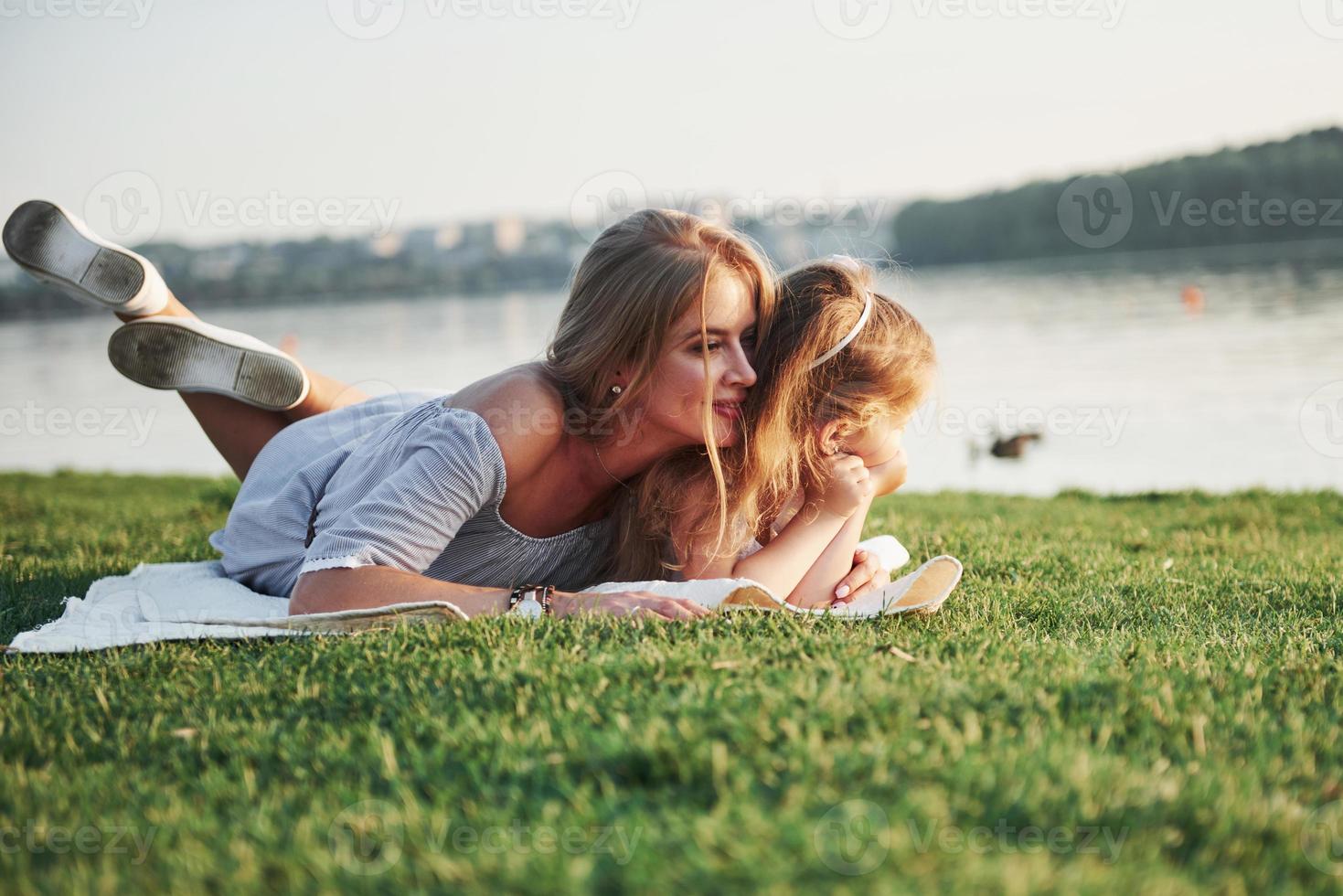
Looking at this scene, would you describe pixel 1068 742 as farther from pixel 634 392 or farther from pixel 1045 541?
pixel 1045 541

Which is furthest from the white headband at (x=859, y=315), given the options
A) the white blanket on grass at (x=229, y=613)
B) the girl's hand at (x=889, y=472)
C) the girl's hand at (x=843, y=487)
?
the white blanket on grass at (x=229, y=613)

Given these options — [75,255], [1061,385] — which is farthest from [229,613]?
[1061,385]

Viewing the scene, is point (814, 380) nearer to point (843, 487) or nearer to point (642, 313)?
point (843, 487)

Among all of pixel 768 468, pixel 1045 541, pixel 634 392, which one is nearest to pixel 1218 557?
pixel 1045 541

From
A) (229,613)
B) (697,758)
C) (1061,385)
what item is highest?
(697,758)

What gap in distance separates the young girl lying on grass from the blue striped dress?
538 millimetres

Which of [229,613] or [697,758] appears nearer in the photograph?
[697,758]

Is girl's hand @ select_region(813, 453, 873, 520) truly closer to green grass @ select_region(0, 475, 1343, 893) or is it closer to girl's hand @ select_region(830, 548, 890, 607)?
girl's hand @ select_region(830, 548, 890, 607)

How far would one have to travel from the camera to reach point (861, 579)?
4.11 metres

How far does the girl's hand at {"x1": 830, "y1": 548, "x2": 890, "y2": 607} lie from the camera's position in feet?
13.2

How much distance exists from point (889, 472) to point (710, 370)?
102 centimetres

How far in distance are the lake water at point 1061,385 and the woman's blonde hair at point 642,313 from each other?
1.37 ft

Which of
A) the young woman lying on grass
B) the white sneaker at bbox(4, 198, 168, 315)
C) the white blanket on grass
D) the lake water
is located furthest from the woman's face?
the white sneaker at bbox(4, 198, 168, 315)

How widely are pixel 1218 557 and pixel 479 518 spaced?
11.5ft
